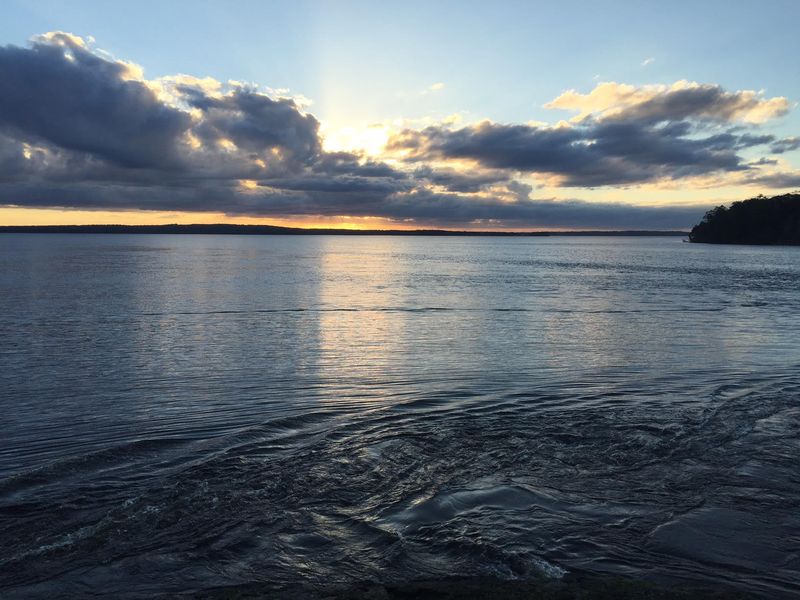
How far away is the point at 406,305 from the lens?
38906mm

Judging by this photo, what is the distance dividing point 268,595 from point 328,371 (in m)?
12.8

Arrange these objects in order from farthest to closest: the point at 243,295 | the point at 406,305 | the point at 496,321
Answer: the point at 243,295
the point at 406,305
the point at 496,321

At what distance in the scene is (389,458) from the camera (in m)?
11.0

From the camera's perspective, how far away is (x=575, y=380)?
704 inches

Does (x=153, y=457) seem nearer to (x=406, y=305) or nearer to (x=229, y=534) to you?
(x=229, y=534)

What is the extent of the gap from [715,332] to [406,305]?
17660mm

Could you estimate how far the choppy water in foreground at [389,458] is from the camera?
7418 mm

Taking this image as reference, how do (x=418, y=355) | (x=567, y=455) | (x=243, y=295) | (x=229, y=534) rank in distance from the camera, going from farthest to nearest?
(x=243, y=295) → (x=418, y=355) → (x=567, y=455) → (x=229, y=534)

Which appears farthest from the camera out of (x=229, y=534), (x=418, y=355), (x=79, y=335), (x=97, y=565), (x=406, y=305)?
(x=406, y=305)

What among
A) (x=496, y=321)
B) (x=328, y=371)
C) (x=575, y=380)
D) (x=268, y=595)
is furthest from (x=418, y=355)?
(x=268, y=595)

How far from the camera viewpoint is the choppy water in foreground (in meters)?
7.42

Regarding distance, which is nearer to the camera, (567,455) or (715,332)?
(567,455)

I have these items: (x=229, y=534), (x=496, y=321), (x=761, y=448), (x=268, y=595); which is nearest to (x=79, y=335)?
(x=496, y=321)

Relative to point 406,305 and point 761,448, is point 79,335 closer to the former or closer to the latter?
point 406,305
